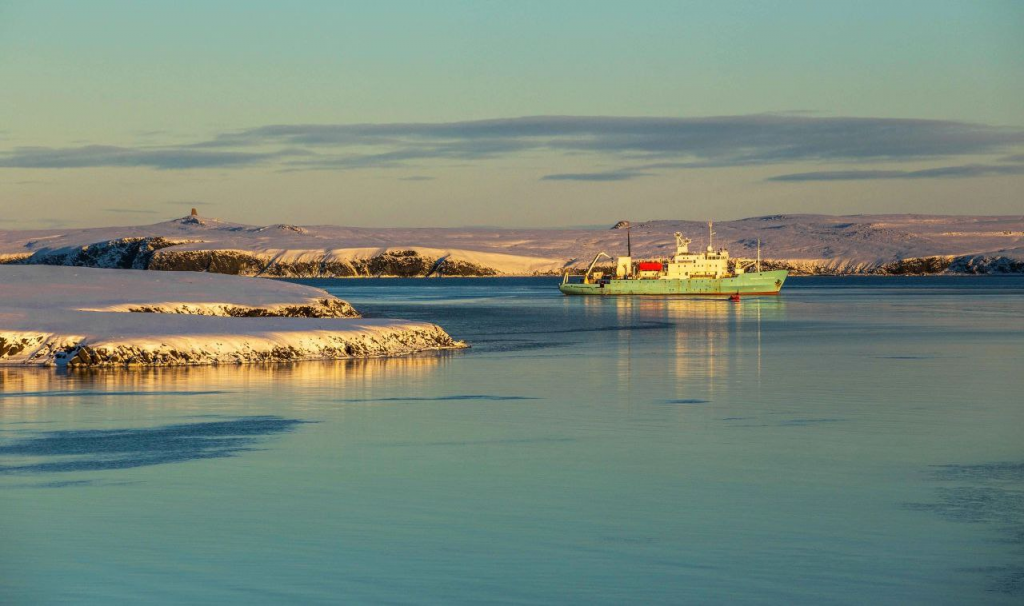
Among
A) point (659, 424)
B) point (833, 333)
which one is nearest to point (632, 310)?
point (833, 333)

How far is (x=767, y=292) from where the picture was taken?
153 meters

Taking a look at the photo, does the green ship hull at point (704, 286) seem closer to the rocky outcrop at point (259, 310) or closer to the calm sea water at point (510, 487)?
the rocky outcrop at point (259, 310)

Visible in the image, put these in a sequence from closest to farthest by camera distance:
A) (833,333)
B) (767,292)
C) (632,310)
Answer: (833,333) < (632,310) < (767,292)

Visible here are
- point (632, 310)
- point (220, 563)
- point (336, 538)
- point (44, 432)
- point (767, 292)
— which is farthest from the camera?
point (767, 292)

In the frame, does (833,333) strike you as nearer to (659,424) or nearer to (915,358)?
(915,358)

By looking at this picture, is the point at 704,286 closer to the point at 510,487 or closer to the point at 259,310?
the point at 259,310

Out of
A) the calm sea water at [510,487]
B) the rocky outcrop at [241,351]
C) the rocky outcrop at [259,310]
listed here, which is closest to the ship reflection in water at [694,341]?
the calm sea water at [510,487]

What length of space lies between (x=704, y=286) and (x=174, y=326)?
366 ft

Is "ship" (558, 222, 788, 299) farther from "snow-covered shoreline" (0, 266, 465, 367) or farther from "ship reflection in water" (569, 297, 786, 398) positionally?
"snow-covered shoreline" (0, 266, 465, 367)

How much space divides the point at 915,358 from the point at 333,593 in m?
38.6

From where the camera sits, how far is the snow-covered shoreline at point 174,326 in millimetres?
44438

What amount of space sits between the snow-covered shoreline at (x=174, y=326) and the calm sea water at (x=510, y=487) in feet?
10.6

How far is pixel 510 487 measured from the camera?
20047 mm

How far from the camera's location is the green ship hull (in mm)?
153375
